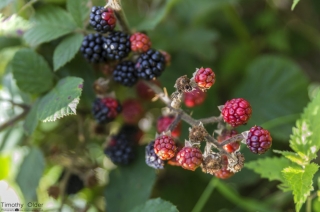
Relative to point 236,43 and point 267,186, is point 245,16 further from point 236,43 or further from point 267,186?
point 267,186

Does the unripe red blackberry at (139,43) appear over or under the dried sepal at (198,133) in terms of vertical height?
over

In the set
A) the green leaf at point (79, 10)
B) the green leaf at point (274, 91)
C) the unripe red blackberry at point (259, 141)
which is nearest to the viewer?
the unripe red blackberry at point (259, 141)

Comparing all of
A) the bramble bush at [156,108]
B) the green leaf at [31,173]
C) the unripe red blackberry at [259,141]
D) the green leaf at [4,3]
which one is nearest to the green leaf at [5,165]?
the bramble bush at [156,108]

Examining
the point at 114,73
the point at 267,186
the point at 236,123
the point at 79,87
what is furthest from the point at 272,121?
the point at 79,87

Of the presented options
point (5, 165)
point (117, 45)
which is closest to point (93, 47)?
point (117, 45)

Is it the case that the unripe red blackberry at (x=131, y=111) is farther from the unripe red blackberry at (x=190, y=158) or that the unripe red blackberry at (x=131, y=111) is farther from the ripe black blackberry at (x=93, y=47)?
the unripe red blackberry at (x=190, y=158)

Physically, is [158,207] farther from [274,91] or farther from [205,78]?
[274,91]
